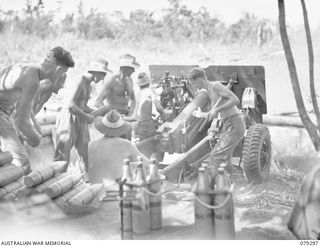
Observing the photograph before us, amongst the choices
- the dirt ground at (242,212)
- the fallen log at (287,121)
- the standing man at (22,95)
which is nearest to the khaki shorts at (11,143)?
the standing man at (22,95)

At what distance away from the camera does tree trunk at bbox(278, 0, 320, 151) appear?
337 centimetres

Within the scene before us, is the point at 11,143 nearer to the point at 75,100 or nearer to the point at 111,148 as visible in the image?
the point at 75,100

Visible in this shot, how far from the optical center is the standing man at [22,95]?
3443 mm

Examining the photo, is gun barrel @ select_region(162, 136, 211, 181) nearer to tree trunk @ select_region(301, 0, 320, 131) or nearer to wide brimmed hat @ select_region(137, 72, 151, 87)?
wide brimmed hat @ select_region(137, 72, 151, 87)

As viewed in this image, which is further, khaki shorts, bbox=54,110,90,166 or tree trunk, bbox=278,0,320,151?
khaki shorts, bbox=54,110,90,166

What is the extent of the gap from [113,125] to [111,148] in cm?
17

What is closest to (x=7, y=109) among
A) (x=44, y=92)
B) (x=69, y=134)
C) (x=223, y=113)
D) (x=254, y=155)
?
(x=44, y=92)

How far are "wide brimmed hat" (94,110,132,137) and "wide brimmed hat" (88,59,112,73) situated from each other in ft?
1.03

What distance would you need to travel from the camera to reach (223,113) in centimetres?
339

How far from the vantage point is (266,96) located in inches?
136

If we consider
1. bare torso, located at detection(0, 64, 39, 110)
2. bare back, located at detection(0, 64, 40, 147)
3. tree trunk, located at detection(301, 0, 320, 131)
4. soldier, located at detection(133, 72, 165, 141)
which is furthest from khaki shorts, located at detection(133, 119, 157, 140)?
tree trunk, located at detection(301, 0, 320, 131)

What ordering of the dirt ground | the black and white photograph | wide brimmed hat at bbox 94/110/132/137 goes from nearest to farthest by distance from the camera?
1. the dirt ground
2. the black and white photograph
3. wide brimmed hat at bbox 94/110/132/137

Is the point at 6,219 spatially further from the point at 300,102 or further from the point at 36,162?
the point at 300,102

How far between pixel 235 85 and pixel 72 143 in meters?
1.29
